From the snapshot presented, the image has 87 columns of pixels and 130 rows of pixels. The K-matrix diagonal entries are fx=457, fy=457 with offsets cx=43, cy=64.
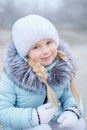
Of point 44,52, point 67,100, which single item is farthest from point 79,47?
point 44,52

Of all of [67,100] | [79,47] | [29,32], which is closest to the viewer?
[29,32]

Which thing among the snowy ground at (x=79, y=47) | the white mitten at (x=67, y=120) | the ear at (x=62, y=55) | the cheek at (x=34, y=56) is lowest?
the white mitten at (x=67, y=120)

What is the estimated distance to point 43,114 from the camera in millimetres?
1654

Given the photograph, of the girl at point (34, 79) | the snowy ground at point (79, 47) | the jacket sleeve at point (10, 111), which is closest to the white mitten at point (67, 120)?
the girl at point (34, 79)

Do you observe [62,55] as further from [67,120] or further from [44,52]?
[67,120]

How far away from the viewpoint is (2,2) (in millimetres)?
3693

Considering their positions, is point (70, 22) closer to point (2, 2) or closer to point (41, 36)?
point (2, 2)

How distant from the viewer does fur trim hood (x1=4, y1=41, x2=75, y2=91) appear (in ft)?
5.50

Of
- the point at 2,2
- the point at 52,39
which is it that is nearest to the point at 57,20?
the point at 2,2

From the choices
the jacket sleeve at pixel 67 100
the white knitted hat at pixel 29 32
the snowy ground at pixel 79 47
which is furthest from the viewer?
the snowy ground at pixel 79 47

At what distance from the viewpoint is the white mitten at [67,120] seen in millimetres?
1696

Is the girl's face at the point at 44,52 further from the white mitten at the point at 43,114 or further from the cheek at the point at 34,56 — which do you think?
the white mitten at the point at 43,114

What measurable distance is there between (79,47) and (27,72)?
1.31 m

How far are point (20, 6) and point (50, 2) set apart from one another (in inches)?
9.5
